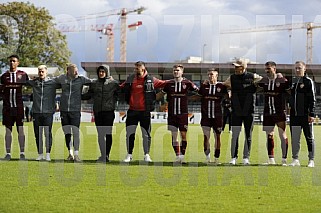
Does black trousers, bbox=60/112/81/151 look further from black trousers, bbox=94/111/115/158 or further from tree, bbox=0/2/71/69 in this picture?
tree, bbox=0/2/71/69

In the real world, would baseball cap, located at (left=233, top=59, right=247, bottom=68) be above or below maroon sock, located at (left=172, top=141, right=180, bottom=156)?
above

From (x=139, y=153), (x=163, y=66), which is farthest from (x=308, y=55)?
(x=139, y=153)

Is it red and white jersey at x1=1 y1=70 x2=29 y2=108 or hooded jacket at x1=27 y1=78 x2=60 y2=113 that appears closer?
hooded jacket at x1=27 y1=78 x2=60 y2=113

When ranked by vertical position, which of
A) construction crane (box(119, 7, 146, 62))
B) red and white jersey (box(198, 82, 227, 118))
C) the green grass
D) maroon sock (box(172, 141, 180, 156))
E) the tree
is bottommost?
the green grass

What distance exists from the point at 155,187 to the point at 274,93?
3826 mm

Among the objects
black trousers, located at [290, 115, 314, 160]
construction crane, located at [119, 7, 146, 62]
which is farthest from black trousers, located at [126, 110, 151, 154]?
construction crane, located at [119, 7, 146, 62]

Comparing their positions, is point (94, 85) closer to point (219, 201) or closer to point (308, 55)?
point (219, 201)

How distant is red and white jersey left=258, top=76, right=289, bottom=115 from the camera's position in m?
10.2

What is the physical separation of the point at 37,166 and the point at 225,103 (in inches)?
164

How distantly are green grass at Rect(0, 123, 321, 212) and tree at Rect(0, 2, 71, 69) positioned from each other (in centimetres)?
3946

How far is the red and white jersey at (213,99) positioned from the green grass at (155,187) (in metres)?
1.04

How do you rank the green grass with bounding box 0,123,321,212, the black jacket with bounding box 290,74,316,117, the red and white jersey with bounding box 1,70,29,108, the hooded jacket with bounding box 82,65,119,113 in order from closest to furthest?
the green grass with bounding box 0,123,321,212 → the black jacket with bounding box 290,74,316,117 → the hooded jacket with bounding box 82,65,119,113 → the red and white jersey with bounding box 1,70,29,108

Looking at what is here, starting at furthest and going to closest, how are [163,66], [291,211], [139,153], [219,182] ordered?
[163,66], [139,153], [219,182], [291,211]

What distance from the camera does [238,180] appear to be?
8227mm
